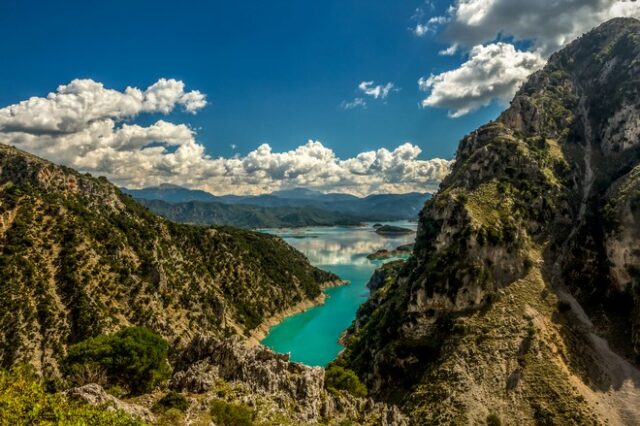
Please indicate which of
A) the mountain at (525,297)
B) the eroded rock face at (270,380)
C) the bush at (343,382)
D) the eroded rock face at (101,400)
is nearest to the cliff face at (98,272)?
the eroded rock face at (270,380)

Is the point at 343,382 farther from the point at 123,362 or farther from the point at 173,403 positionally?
the point at 173,403

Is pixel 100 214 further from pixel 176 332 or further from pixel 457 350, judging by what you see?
pixel 457 350

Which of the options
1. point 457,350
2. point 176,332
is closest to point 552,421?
point 457,350

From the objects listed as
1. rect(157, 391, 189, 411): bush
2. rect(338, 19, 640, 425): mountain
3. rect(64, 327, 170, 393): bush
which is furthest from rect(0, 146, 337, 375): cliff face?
rect(157, 391, 189, 411): bush

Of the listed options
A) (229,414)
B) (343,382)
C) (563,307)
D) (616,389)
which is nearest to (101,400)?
(229,414)

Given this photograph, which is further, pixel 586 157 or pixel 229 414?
pixel 586 157
